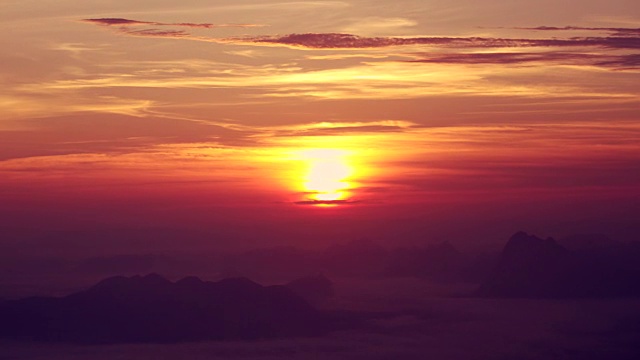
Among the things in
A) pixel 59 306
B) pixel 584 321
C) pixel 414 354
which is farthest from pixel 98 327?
pixel 584 321

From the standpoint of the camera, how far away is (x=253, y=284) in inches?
6781

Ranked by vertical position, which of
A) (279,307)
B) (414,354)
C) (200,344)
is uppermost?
(279,307)

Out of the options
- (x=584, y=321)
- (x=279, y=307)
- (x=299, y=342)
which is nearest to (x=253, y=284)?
(x=279, y=307)

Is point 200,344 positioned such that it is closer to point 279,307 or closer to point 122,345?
point 122,345

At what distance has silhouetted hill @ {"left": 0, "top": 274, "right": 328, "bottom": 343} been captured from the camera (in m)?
154

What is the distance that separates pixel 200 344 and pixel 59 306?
25416 millimetres

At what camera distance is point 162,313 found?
6555 inches

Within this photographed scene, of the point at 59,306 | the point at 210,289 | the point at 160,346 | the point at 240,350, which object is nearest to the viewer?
the point at 240,350

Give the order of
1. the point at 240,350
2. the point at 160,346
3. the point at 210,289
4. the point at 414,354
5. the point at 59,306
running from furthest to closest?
the point at 210,289, the point at 59,306, the point at 160,346, the point at 240,350, the point at 414,354

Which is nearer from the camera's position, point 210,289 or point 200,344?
point 200,344

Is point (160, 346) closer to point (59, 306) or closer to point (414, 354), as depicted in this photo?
point (59, 306)

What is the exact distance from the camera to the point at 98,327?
155 m

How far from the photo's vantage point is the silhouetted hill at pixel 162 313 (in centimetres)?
15362

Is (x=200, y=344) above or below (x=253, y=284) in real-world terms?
below
